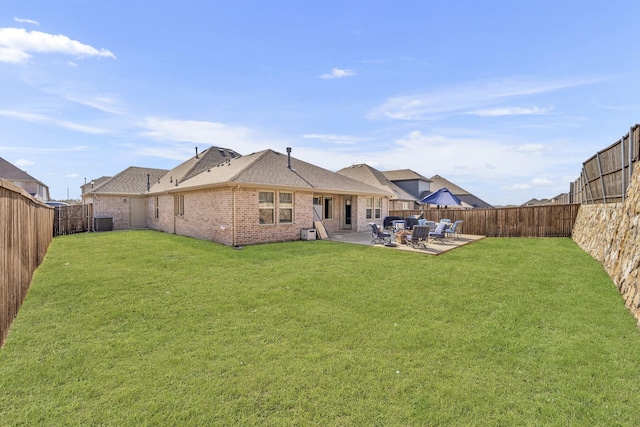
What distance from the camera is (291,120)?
1872 centimetres

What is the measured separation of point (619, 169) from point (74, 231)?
89.6 feet

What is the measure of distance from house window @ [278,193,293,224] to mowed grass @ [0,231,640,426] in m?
6.65

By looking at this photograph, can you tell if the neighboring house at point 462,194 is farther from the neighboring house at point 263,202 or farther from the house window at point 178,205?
the house window at point 178,205

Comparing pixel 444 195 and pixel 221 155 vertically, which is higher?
pixel 221 155

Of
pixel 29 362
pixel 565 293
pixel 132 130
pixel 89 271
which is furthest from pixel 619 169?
pixel 132 130

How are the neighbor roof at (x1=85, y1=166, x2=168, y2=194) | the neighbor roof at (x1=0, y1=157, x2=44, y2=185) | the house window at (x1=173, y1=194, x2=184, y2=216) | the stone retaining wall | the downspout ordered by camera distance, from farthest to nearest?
the neighbor roof at (x1=0, y1=157, x2=44, y2=185)
the neighbor roof at (x1=85, y1=166, x2=168, y2=194)
the house window at (x1=173, y1=194, x2=184, y2=216)
the downspout
the stone retaining wall

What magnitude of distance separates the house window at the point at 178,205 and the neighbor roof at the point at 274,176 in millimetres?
660

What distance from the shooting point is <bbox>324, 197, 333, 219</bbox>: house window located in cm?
1823

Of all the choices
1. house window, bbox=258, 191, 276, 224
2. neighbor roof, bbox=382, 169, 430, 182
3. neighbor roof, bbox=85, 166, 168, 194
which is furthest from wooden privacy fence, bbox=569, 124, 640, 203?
neighbor roof, bbox=85, 166, 168, 194

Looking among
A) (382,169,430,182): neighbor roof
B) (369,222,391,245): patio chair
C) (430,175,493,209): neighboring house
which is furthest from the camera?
(430,175,493,209): neighboring house

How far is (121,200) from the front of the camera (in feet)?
73.9

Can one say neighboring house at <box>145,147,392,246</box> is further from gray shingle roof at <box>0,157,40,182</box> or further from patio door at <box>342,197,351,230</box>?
gray shingle roof at <box>0,157,40,182</box>

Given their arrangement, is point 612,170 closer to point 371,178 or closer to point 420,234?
point 420,234

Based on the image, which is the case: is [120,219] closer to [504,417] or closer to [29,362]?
[29,362]
